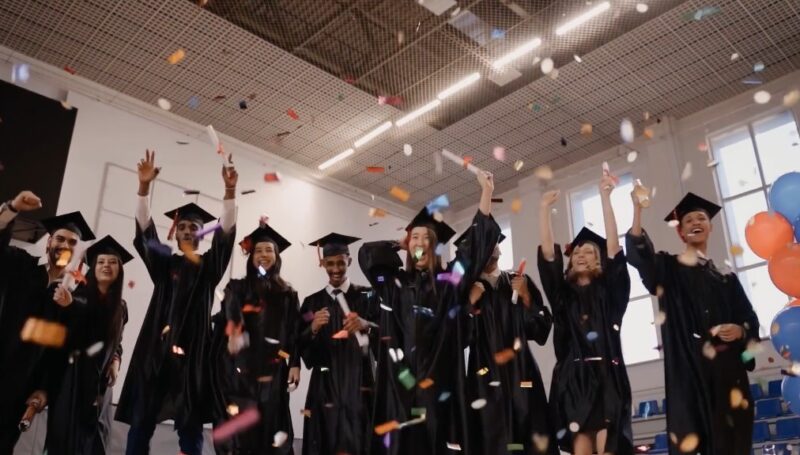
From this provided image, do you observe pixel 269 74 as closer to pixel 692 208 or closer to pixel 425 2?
pixel 425 2

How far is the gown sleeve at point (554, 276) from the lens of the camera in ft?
12.3

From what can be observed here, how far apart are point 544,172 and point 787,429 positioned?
12.9 ft

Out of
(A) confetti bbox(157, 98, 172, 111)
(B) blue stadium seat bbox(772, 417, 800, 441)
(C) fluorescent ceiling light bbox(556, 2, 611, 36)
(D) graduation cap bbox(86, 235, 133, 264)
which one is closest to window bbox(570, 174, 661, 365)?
(B) blue stadium seat bbox(772, 417, 800, 441)

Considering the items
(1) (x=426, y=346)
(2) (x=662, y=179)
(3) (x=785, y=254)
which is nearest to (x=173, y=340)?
(1) (x=426, y=346)

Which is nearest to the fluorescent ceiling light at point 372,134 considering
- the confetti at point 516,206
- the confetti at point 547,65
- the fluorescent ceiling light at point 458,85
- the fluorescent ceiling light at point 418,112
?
the fluorescent ceiling light at point 418,112

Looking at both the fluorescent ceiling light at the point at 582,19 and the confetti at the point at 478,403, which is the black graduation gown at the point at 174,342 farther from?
the fluorescent ceiling light at the point at 582,19

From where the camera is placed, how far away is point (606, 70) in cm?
678

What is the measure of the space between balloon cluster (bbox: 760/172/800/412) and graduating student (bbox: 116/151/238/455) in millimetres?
3054

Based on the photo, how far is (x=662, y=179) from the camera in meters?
7.37

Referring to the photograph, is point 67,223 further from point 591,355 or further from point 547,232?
point 591,355

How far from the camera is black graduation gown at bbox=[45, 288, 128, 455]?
11.1 ft

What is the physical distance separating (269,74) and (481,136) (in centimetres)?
238

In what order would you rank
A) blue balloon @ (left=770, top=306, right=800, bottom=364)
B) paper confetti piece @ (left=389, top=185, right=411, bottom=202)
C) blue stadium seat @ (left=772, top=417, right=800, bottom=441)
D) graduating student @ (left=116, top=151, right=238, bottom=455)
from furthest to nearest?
1. paper confetti piece @ (left=389, top=185, right=411, bottom=202)
2. blue stadium seat @ (left=772, top=417, right=800, bottom=441)
3. blue balloon @ (left=770, top=306, right=800, bottom=364)
4. graduating student @ (left=116, top=151, right=238, bottom=455)

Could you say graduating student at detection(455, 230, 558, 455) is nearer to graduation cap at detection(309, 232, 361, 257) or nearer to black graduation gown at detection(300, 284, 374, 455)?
black graduation gown at detection(300, 284, 374, 455)
